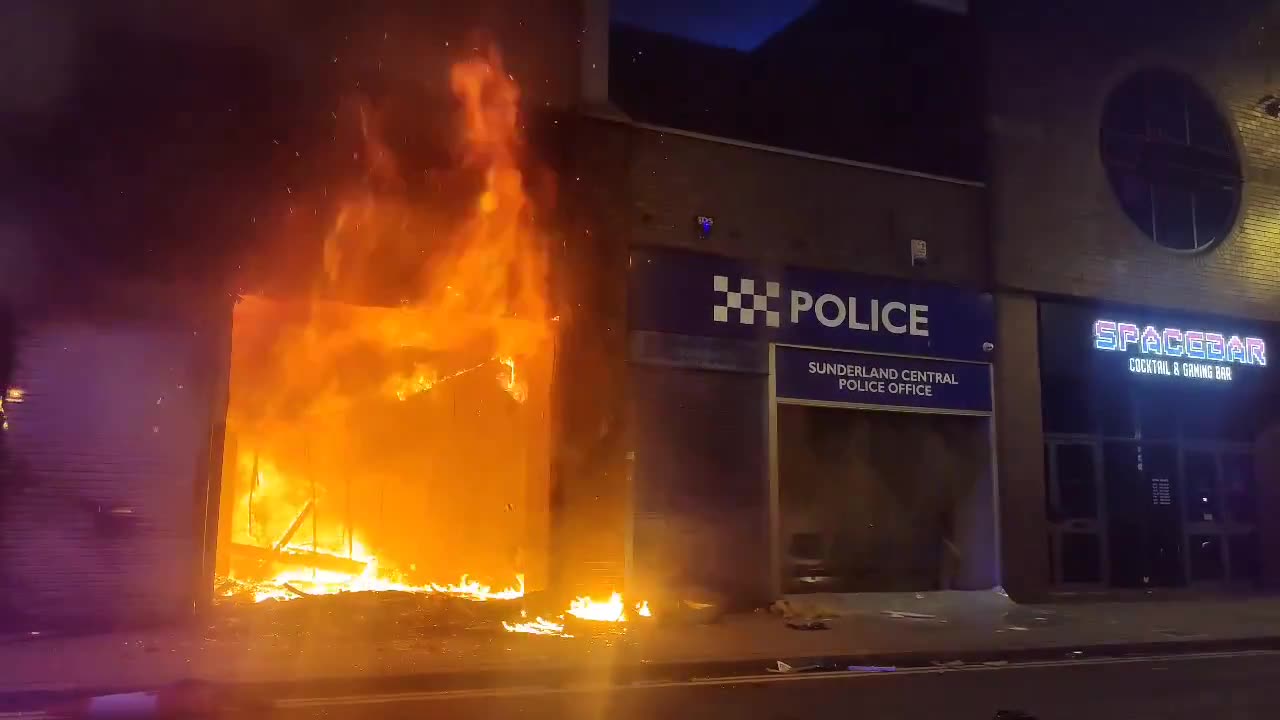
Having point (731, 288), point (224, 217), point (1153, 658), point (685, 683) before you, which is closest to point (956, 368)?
point (731, 288)

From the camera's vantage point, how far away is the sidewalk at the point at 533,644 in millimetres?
7707

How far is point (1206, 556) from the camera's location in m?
15.6

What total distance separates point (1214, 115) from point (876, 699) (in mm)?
13799

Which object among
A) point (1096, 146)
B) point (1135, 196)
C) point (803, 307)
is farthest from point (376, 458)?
point (1135, 196)

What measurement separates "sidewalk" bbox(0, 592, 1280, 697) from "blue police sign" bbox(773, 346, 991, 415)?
9.01ft

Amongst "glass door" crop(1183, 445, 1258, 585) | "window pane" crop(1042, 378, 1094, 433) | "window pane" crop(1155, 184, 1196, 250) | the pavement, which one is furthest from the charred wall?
"glass door" crop(1183, 445, 1258, 585)

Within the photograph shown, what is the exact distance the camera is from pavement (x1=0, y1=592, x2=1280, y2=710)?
762 centimetres

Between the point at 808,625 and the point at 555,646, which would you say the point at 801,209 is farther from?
the point at 555,646

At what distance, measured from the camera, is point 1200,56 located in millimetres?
16172

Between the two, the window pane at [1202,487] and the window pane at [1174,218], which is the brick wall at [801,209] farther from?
the window pane at [1202,487]

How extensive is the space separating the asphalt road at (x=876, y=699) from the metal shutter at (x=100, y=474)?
397 cm

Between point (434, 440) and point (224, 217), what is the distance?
14.4ft

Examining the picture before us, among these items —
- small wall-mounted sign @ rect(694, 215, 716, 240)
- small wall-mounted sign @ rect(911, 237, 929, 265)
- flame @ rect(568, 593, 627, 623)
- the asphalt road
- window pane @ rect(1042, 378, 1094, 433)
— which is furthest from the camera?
window pane @ rect(1042, 378, 1094, 433)

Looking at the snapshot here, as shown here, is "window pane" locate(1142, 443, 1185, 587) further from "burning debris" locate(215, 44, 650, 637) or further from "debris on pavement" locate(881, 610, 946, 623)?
"burning debris" locate(215, 44, 650, 637)
